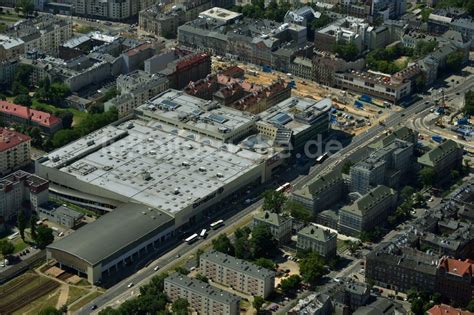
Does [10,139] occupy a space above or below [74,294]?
above

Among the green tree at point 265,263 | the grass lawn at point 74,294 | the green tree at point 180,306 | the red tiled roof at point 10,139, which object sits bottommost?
the grass lawn at point 74,294

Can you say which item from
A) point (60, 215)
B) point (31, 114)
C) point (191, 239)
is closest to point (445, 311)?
point (191, 239)

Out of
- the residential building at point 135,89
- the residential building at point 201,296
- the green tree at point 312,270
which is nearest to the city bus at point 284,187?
the green tree at point 312,270

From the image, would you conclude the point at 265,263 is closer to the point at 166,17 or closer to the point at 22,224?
the point at 22,224

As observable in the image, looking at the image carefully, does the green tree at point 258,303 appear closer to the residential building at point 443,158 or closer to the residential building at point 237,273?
the residential building at point 237,273

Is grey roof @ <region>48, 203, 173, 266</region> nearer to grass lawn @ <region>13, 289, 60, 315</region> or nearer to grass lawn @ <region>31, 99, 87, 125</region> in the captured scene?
grass lawn @ <region>13, 289, 60, 315</region>

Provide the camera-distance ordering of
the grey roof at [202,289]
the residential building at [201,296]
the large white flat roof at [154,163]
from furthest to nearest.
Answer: the large white flat roof at [154,163], the grey roof at [202,289], the residential building at [201,296]
